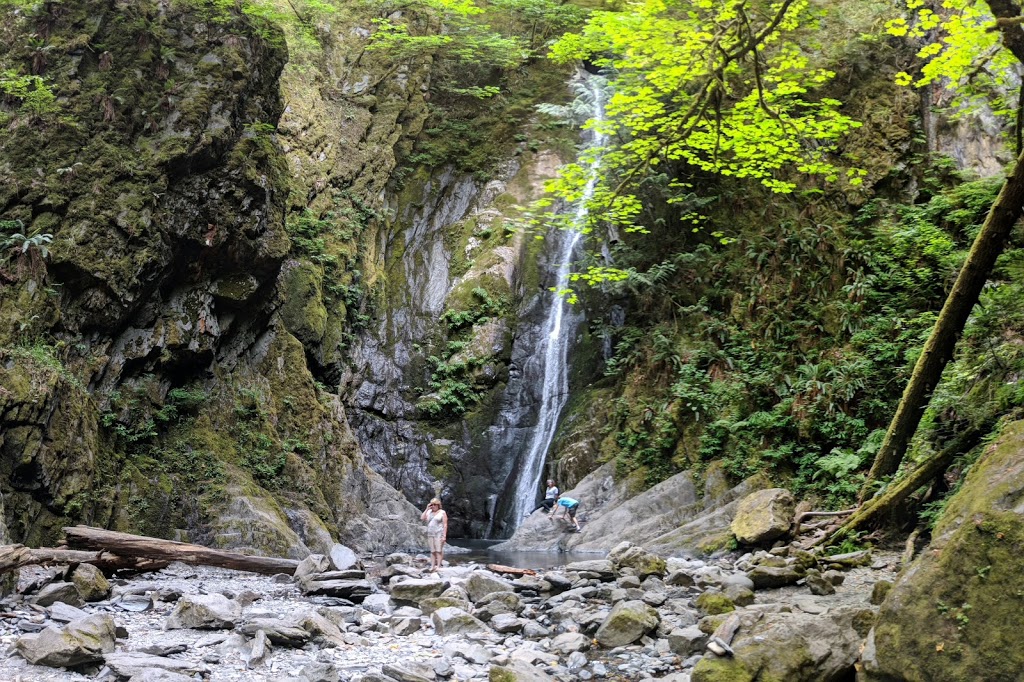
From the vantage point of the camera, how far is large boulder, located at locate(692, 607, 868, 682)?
166 inches

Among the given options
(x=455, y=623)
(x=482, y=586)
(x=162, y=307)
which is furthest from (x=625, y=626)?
(x=162, y=307)

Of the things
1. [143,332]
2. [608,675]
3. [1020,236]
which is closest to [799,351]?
[1020,236]

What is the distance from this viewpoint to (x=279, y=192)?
47.4ft

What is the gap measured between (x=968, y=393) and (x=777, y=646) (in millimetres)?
5236

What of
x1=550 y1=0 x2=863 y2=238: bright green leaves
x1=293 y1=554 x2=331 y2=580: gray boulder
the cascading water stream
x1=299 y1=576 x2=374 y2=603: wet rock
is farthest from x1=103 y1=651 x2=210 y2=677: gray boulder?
the cascading water stream

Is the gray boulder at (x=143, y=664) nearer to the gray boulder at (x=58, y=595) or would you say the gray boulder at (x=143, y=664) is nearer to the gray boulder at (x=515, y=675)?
the gray boulder at (x=58, y=595)

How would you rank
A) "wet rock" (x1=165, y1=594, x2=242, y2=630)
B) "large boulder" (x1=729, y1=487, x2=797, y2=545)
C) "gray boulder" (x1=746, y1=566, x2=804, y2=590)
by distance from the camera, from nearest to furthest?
"wet rock" (x1=165, y1=594, x2=242, y2=630) < "gray boulder" (x1=746, y1=566, x2=804, y2=590) < "large boulder" (x1=729, y1=487, x2=797, y2=545)

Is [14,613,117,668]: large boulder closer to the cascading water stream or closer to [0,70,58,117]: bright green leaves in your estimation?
[0,70,58,117]: bright green leaves

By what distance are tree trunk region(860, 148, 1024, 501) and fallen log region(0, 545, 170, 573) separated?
8766 millimetres

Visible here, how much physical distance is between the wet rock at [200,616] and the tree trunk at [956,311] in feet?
23.5

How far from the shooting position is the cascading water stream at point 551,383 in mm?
17625

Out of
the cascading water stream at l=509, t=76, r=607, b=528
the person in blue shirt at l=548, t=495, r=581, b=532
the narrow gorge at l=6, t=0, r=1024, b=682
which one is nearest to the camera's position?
the narrow gorge at l=6, t=0, r=1024, b=682

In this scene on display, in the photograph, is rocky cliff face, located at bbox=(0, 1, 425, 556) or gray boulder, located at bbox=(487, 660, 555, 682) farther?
rocky cliff face, located at bbox=(0, 1, 425, 556)

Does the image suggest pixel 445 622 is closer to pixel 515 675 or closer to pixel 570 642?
pixel 570 642
